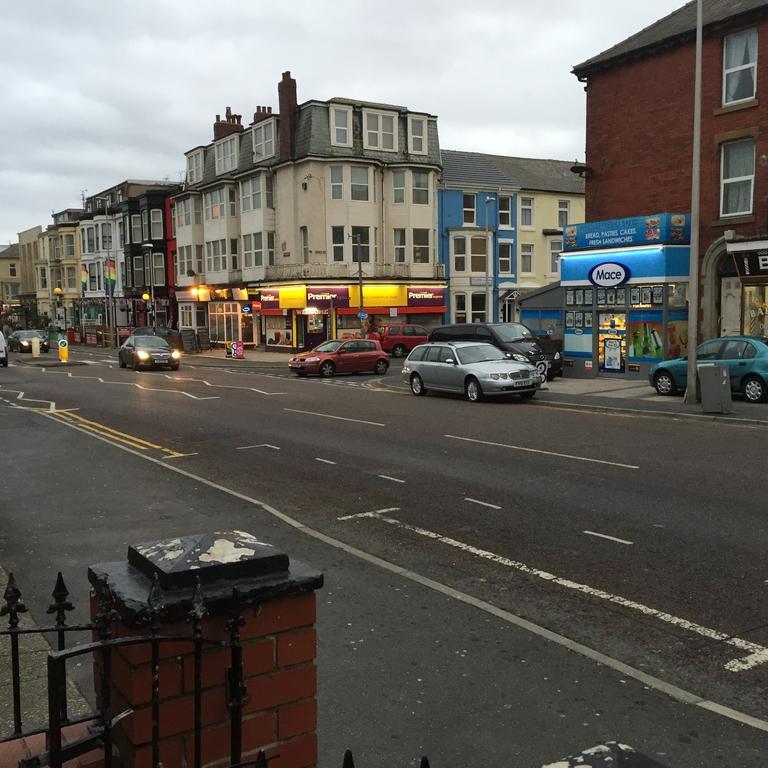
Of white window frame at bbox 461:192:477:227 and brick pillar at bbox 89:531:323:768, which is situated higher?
white window frame at bbox 461:192:477:227

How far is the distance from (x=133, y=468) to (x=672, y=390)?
15.3 metres

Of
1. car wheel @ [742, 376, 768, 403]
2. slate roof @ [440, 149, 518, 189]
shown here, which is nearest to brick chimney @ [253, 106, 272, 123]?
slate roof @ [440, 149, 518, 189]

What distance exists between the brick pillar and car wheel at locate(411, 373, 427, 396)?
21.0 m

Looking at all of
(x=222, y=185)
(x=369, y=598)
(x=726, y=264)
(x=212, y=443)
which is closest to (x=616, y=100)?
(x=726, y=264)

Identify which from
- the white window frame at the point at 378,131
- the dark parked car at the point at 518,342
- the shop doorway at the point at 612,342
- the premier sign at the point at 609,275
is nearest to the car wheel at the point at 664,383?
the shop doorway at the point at 612,342

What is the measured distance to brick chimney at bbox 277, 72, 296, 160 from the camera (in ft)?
160

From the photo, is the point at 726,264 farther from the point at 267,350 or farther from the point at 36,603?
the point at 267,350

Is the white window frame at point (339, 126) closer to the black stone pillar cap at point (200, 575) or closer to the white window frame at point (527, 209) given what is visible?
the white window frame at point (527, 209)

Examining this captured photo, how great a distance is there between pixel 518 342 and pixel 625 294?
3935 mm

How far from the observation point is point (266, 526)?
8914mm

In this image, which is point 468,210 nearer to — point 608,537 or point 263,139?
point 263,139

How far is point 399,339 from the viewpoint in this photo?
43.7 m

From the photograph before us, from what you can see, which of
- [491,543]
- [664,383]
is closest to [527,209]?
[664,383]

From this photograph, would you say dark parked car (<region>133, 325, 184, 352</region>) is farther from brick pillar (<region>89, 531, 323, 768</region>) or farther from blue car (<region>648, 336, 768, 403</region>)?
brick pillar (<region>89, 531, 323, 768</region>)
